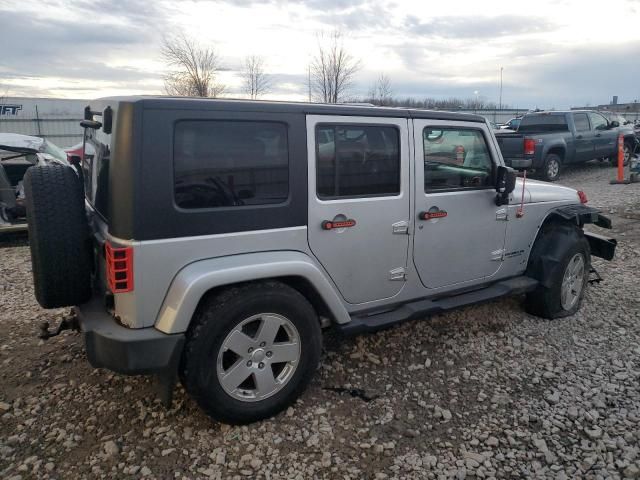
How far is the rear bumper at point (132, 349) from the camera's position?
2.60 meters

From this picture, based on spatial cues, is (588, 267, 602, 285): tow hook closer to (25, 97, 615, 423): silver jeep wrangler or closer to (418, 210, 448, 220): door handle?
(25, 97, 615, 423): silver jeep wrangler

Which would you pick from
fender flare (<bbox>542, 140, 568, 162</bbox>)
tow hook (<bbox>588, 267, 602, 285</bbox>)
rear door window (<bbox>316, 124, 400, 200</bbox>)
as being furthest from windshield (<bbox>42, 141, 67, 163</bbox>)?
fender flare (<bbox>542, 140, 568, 162</bbox>)

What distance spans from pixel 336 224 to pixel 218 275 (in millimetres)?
871

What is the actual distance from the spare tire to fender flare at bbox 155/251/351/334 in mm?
605

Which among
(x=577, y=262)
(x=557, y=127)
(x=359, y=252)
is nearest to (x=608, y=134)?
(x=557, y=127)

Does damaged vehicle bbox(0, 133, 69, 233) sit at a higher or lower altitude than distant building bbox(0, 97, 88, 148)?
lower

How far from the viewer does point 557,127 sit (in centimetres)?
1308

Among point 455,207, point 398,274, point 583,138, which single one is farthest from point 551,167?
Answer: point 398,274

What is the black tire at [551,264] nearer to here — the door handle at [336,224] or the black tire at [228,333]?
the door handle at [336,224]

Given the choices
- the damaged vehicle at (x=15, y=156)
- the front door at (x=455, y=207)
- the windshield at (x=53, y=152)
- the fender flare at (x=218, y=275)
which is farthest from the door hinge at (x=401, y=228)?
the windshield at (x=53, y=152)

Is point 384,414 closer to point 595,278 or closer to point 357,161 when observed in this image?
point 357,161

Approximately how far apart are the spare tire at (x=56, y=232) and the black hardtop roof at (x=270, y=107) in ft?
1.86

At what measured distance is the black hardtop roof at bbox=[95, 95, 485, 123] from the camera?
8.56 ft

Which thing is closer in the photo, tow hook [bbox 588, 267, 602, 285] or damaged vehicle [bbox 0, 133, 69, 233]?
tow hook [bbox 588, 267, 602, 285]
